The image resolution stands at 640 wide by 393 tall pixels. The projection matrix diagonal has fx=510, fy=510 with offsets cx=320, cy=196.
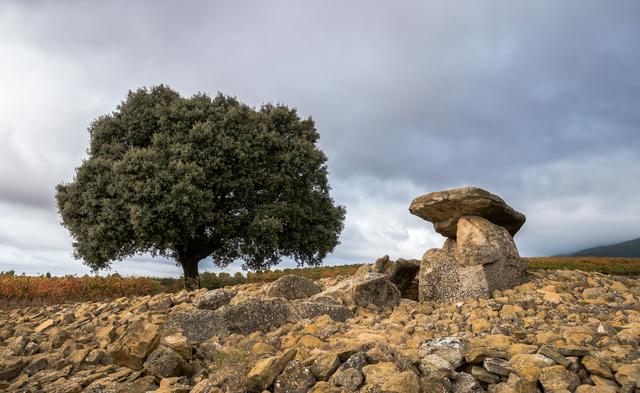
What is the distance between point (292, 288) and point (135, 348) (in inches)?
244

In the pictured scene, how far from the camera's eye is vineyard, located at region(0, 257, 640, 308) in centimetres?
2062

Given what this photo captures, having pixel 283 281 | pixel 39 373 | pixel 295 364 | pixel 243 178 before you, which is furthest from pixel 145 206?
pixel 295 364

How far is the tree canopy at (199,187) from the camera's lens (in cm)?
2220

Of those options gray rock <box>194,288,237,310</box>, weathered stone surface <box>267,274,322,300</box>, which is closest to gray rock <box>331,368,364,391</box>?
gray rock <box>194,288,237,310</box>

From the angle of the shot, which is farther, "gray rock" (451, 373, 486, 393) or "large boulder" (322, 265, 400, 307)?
"large boulder" (322, 265, 400, 307)

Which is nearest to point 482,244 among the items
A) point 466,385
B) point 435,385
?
point 466,385

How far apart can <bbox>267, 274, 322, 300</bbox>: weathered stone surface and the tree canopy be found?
8.42 meters

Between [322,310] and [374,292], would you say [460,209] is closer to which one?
[374,292]

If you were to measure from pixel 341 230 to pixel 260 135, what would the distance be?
703cm

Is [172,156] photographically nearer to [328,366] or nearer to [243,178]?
[243,178]

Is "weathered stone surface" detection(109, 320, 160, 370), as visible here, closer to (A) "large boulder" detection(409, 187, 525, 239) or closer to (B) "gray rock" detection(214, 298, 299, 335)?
(B) "gray rock" detection(214, 298, 299, 335)

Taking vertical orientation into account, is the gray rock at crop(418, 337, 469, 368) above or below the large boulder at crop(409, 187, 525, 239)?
below

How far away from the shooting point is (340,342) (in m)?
9.81

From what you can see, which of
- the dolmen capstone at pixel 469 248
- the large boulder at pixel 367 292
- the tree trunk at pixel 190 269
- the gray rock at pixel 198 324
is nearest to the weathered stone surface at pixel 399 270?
the dolmen capstone at pixel 469 248
